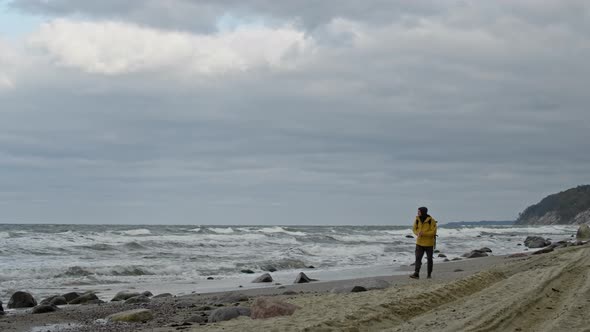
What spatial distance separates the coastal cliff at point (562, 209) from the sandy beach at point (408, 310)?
132455mm

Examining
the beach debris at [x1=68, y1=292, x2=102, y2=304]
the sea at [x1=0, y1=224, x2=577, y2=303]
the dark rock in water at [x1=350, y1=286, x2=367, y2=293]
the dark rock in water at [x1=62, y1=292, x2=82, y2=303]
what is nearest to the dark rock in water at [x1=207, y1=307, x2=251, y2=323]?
the dark rock in water at [x1=350, y1=286, x2=367, y2=293]

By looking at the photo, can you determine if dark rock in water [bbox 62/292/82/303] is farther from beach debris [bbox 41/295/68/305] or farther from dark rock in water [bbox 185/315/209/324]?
dark rock in water [bbox 185/315/209/324]

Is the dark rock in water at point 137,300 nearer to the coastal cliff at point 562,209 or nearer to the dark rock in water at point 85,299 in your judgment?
the dark rock in water at point 85,299

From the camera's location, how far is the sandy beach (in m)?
7.91

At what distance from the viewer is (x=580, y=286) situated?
1055 centimetres

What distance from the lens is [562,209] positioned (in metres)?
158

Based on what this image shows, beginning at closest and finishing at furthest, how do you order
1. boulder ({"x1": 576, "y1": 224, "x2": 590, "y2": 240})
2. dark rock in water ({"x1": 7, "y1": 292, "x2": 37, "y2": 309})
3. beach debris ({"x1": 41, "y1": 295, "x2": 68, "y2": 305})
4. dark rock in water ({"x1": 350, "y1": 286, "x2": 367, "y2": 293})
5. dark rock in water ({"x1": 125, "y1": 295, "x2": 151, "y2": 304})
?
1. dark rock in water ({"x1": 350, "y1": 286, "x2": 367, "y2": 293})
2. dark rock in water ({"x1": 7, "y1": 292, "x2": 37, "y2": 309})
3. dark rock in water ({"x1": 125, "y1": 295, "x2": 151, "y2": 304})
4. beach debris ({"x1": 41, "y1": 295, "x2": 68, "y2": 305})
5. boulder ({"x1": 576, "y1": 224, "x2": 590, "y2": 240})

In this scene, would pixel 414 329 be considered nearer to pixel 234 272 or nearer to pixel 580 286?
pixel 580 286

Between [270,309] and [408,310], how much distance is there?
1868 millimetres

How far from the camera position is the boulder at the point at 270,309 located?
31.4ft

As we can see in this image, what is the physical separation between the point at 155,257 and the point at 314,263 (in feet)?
19.4

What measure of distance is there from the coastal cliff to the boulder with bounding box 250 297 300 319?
135528 millimetres

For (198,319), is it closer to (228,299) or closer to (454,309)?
(228,299)

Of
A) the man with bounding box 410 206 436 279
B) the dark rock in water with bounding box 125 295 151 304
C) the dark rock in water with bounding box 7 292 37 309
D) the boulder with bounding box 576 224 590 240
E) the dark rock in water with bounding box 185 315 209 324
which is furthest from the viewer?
the boulder with bounding box 576 224 590 240
